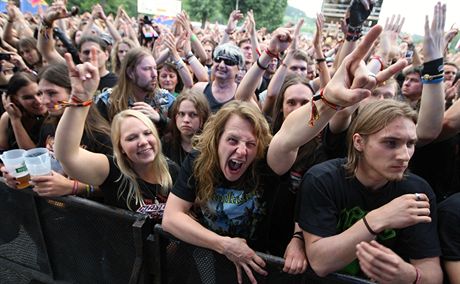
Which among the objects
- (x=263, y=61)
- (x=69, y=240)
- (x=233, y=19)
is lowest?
(x=69, y=240)

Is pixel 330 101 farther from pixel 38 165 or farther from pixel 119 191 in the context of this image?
pixel 38 165

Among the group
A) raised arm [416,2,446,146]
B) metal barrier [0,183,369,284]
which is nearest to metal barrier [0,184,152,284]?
metal barrier [0,183,369,284]

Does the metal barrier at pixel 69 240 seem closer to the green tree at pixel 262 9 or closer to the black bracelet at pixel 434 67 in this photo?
the black bracelet at pixel 434 67

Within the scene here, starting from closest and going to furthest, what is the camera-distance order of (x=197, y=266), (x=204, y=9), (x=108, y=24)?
(x=197, y=266)
(x=108, y=24)
(x=204, y=9)

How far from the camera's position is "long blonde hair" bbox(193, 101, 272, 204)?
1854 mm

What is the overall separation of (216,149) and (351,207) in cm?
81

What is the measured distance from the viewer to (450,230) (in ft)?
5.08

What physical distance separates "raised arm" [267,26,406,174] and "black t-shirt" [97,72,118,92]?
110 inches

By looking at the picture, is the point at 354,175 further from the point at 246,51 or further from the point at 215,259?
the point at 246,51

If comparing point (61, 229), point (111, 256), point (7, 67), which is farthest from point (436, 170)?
point (7, 67)

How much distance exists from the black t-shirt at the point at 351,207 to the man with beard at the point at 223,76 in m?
2.08

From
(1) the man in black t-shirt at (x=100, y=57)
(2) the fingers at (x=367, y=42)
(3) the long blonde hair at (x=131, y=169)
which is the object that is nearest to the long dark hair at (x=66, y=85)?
(3) the long blonde hair at (x=131, y=169)

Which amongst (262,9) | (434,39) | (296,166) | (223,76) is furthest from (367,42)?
(262,9)

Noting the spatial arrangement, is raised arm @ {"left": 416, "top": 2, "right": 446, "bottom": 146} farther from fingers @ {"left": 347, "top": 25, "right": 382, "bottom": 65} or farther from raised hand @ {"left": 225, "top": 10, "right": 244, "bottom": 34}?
raised hand @ {"left": 225, "top": 10, "right": 244, "bottom": 34}
